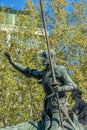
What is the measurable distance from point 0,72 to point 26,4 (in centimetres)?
461

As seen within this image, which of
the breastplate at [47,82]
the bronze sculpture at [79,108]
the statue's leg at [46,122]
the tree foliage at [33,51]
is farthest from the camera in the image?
the tree foliage at [33,51]

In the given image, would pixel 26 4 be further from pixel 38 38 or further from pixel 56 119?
pixel 56 119

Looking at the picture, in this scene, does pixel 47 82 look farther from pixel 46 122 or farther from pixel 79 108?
pixel 79 108

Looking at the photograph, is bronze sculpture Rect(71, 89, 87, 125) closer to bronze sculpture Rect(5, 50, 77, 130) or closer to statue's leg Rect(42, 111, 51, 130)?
bronze sculpture Rect(5, 50, 77, 130)

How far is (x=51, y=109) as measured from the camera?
964 cm

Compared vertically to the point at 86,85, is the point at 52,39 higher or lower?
higher

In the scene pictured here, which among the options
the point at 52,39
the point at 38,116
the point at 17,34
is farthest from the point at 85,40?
the point at 38,116

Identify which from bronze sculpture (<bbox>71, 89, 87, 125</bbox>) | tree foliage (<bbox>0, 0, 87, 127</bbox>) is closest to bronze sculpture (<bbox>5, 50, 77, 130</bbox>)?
bronze sculpture (<bbox>71, 89, 87, 125</bbox>)

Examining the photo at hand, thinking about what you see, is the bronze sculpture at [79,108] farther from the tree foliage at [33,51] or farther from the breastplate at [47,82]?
the tree foliage at [33,51]

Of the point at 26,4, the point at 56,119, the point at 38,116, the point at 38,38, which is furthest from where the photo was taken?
the point at 26,4

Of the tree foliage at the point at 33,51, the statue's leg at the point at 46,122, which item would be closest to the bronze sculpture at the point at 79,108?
the statue's leg at the point at 46,122

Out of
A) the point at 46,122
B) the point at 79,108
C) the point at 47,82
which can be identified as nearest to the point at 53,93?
the point at 47,82

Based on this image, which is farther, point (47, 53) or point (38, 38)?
point (38, 38)

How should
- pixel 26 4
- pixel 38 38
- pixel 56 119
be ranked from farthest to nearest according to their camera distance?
1. pixel 26 4
2. pixel 38 38
3. pixel 56 119
